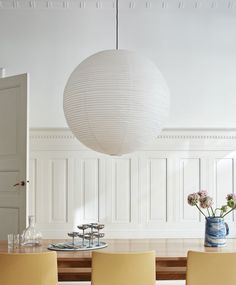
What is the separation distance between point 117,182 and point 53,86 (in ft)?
3.75

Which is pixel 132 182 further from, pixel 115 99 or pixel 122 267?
pixel 122 267

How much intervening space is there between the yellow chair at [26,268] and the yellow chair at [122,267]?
0.23m

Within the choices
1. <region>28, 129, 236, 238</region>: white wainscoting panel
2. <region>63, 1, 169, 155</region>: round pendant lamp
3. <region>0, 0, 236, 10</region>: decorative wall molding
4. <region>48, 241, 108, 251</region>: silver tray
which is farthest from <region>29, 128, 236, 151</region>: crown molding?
<region>63, 1, 169, 155</region>: round pendant lamp

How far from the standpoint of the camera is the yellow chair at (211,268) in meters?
2.89

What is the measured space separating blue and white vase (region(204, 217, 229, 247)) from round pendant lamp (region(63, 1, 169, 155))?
73cm

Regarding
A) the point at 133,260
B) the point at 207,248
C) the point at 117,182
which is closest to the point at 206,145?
the point at 117,182

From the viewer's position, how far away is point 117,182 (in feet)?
18.0

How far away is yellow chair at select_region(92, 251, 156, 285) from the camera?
2861mm

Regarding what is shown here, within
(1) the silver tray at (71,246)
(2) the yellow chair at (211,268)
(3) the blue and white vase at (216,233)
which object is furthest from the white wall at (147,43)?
(2) the yellow chair at (211,268)

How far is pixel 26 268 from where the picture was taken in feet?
9.36

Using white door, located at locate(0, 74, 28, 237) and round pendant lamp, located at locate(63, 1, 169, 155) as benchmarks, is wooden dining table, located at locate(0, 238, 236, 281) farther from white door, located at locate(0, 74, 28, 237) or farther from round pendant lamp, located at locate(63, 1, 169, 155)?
white door, located at locate(0, 74, 28, 237)

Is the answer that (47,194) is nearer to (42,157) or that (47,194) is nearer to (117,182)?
(42,157)

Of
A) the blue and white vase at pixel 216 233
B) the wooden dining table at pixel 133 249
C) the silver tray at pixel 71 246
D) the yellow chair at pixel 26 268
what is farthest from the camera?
the blue and white vase at pixel 216 233

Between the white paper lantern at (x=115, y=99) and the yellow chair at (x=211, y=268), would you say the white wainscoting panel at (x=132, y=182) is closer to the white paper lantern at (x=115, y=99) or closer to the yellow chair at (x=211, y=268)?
the white paper lantern at (x=115, y=99)
